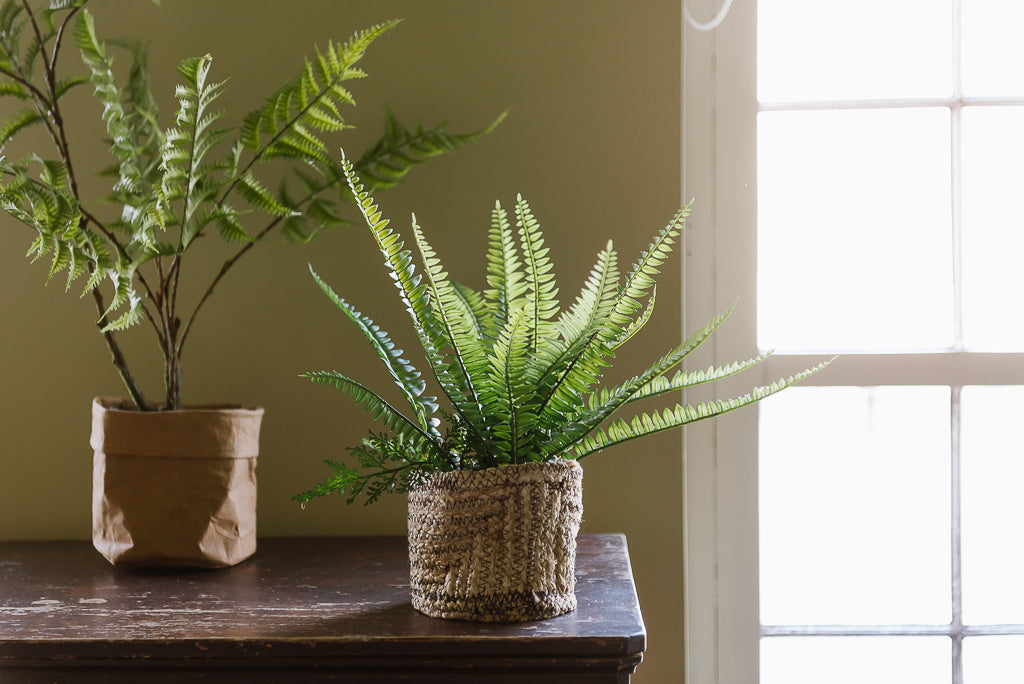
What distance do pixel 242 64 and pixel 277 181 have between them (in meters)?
0.17

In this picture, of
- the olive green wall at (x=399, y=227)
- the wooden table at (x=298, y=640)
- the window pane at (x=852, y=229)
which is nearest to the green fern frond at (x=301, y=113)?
the olive green wall at (x=399, y=227)

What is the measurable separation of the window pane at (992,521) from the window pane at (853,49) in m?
0.46

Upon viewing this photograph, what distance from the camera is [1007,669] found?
3.83ft

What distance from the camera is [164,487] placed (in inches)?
36.5

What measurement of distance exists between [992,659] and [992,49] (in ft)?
2.82

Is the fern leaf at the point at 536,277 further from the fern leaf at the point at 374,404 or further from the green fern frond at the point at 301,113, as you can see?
the green fern frond at the point at 301,113

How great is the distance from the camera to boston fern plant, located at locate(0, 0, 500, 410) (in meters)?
0.87

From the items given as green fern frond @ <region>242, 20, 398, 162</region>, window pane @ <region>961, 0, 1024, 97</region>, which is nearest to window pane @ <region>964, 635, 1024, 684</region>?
Answer: window pane @ <region>961, 0, 1024, 97</region>

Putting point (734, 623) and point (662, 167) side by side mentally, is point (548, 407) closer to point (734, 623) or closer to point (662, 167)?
point (662, 167)

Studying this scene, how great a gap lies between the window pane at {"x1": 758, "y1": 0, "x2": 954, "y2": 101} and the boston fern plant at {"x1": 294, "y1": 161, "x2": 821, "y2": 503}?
0.53 meters

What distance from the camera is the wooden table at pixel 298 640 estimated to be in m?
0.70

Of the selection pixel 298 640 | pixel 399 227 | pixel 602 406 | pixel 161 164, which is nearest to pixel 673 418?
pixel 602 406

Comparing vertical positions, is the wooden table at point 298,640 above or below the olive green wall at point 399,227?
below

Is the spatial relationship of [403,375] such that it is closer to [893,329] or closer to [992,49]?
[893,329]
